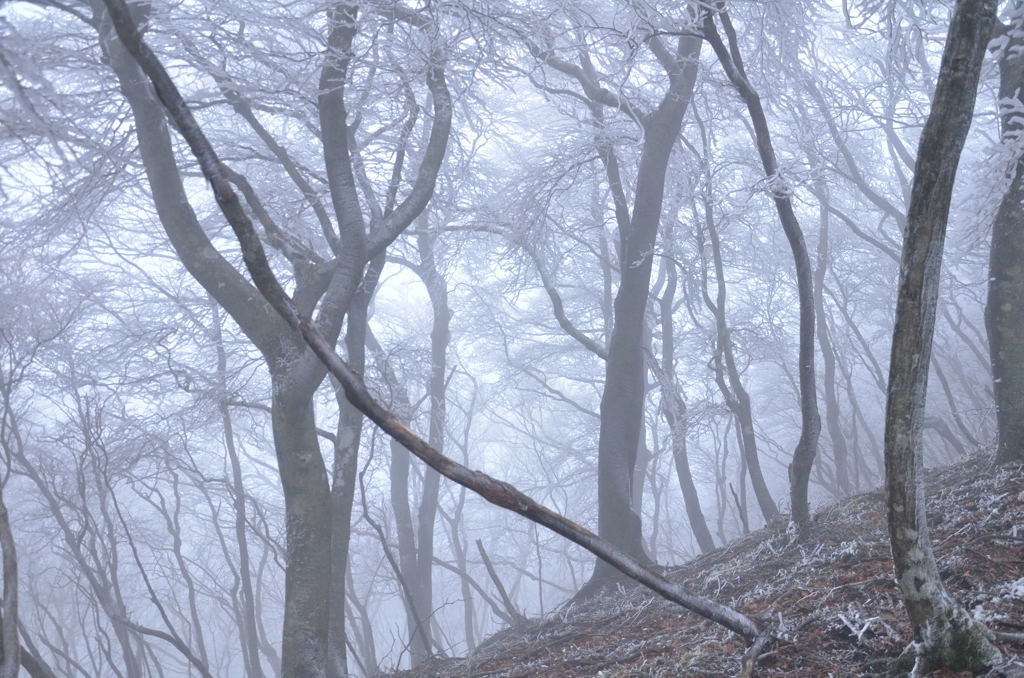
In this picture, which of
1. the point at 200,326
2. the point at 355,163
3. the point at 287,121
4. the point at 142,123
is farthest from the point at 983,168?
the point at 200,326

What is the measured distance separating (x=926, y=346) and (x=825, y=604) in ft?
4.97

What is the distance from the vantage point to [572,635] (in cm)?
449

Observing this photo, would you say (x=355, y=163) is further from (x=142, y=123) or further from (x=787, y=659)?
(x=787, y=659)

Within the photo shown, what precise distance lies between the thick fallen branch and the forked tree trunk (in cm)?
63

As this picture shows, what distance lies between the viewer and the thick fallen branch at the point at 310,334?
4.79 feet

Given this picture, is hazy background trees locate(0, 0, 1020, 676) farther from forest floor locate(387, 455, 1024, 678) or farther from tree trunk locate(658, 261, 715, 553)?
forest floor locate(387, 455, 1024, 678)

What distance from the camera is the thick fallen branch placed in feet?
4.79

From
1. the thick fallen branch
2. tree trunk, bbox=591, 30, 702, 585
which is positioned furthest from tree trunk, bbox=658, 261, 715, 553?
the thick fallen branch

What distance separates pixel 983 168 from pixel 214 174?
Answer: 18.0ft

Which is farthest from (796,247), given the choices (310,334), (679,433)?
(679,433)

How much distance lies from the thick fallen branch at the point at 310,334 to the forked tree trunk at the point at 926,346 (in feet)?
2.06

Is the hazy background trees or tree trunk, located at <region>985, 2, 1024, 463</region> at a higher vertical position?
the hazy background trees

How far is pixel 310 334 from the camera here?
1658 mm

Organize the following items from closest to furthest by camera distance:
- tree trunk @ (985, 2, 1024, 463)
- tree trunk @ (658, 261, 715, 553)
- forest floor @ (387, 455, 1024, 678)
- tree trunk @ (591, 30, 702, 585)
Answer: forest floor @ (387, 455, 1024, 678), tree trunk @ (985, 2, 1024, 463), tree trunk @ (591, 30, 702, 585), tree trunk @ (658, 261, 715, 553)
